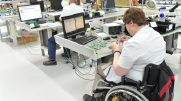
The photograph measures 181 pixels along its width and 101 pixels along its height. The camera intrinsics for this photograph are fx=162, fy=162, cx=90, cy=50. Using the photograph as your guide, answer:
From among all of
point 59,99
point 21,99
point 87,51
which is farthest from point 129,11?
point 21,99

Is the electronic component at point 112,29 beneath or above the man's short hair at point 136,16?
beneath

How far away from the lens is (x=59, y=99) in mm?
2082

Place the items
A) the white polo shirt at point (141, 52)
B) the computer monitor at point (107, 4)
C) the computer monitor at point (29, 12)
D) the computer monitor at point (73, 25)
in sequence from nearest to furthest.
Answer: the white polo shirt at point (141, 52) < the computer monitor at point (73, 25) < the computer monitor at point (29, 12) < the computer monitor at point (107, 4)

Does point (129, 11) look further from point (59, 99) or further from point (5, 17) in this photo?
point (5, 17)

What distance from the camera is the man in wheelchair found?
123 cm

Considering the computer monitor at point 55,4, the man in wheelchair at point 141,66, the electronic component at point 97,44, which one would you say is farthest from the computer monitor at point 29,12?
the man in wheelchair at point 141,66

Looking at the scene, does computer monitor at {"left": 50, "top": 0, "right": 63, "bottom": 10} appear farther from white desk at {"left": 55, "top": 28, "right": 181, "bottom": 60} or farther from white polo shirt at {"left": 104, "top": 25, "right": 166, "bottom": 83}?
white polo shirt at {"left": 104, "top": 25, "right": 166, "bottom": 83}

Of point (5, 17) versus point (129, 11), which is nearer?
point (129, 11)

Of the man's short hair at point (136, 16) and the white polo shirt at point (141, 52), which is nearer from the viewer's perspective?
the white polo shirt at point (141, 52)

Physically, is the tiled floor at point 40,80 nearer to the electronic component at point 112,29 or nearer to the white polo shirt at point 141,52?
the electronic component at point 112,29

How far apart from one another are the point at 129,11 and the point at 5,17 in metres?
3.45

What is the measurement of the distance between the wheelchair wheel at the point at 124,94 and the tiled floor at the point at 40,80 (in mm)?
729

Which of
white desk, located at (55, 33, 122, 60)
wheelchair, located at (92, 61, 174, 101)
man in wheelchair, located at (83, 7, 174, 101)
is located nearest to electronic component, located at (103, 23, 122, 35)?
white desk, located at (55, 33, 122, 60)

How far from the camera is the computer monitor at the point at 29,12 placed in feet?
10.8
